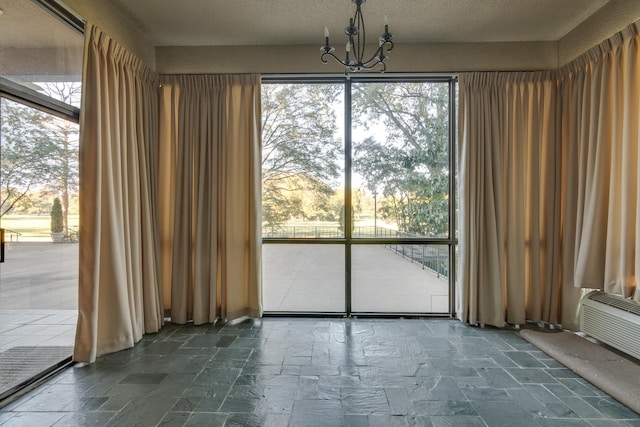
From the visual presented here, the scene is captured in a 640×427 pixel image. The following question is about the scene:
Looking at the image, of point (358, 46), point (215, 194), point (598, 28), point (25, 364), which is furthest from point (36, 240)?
point (598, 28)

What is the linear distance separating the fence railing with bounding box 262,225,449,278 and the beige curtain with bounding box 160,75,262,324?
1.29ft

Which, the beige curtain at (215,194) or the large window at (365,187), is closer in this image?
the beige curtain at (215,194)

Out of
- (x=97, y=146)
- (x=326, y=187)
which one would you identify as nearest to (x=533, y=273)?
(x=326, y=187)

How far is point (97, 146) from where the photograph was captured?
2506 mm

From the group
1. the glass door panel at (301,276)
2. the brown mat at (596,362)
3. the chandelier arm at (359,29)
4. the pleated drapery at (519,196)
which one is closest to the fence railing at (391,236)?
the glass door panel at (301,276)

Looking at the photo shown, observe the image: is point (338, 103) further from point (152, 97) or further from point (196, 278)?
point (196, 278)

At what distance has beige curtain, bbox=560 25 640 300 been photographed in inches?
98.7

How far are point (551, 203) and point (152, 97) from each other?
13.5 feet

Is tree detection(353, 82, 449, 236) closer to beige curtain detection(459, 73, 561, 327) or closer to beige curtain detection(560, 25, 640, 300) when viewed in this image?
beige curtain detection(459, 73, 561, 327)

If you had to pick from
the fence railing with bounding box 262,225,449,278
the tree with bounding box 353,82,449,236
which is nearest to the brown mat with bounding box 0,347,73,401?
the fence railing with bounding box 262,225,449,278

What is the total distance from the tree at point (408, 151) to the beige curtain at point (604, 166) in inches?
43.9

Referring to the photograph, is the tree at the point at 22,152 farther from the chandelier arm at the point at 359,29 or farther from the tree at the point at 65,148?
the chandelier arm at the point at 359,29

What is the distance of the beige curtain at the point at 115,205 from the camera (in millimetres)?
2492

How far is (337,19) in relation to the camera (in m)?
2.98
